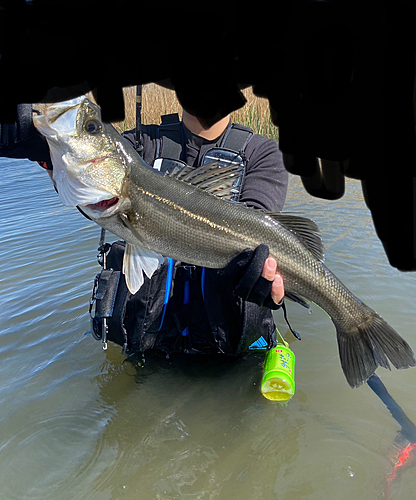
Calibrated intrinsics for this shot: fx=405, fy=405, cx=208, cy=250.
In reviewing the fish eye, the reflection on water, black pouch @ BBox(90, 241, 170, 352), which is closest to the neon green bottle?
the reflection on water

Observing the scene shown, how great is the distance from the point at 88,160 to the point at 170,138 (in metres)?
1.02

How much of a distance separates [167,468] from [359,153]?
1.70 metres

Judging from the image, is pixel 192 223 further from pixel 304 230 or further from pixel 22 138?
pixel 22 138

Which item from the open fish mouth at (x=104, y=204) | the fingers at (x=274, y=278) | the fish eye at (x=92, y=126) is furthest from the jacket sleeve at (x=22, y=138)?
the fingers at (x=274, y=278)

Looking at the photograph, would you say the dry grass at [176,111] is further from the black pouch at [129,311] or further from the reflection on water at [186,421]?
the black pouch at [129,311]

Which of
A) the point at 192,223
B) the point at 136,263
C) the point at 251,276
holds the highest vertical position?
the point at 192,223

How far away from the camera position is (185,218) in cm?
188

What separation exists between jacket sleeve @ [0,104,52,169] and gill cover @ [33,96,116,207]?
0.35 feet

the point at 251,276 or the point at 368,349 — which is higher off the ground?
the point at 251,276

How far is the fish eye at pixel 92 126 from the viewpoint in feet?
6.08

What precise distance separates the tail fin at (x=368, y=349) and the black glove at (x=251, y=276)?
40 cm

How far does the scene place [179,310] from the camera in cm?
254

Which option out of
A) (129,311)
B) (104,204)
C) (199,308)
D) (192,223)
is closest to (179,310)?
(199,308)

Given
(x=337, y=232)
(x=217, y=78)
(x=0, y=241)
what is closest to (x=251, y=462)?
(x=217, y=78)
